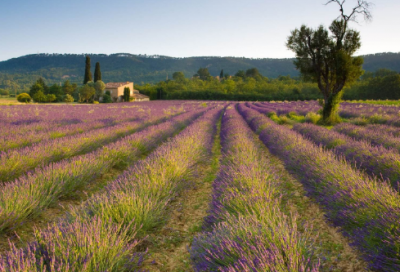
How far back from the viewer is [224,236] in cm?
191

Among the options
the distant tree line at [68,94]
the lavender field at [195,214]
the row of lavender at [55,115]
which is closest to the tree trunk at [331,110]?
the lavender field at [195,214]

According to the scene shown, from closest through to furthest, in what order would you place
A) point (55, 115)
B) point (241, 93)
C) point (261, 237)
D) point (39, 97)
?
point (261, 237) < point (55, 115) < point (39, 97) < point (241, 93)

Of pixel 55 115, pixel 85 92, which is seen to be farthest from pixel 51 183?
pixel 85 92

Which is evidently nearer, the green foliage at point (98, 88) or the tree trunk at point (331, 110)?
the tree trunk at point (331, 110)

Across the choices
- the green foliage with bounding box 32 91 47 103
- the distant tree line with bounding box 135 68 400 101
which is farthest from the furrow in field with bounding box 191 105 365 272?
the green foliage with bounding box 32 91 47 103

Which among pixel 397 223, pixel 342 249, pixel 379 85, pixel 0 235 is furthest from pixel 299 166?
pixel 379 85

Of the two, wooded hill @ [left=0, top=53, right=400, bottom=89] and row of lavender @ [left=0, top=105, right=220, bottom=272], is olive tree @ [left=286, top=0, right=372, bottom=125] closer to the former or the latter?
row of lavender @ [left=0, top=105, right=220, bottom=272]

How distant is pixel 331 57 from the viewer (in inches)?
550

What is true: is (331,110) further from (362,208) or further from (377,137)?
(362,208)

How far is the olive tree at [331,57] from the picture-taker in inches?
500

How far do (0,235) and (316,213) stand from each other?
3.78 m

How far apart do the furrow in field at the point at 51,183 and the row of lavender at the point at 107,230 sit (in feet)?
1.15

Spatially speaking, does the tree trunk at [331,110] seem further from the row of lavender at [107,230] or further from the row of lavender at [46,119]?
the row of lavender at [107,230]

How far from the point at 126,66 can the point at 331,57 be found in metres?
180
